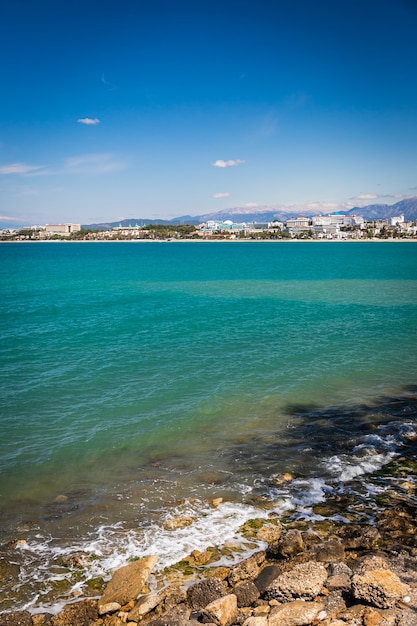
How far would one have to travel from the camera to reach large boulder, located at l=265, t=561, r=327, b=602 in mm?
7289

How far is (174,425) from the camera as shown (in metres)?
15.7

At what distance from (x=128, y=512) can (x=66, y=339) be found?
1903 centimetres

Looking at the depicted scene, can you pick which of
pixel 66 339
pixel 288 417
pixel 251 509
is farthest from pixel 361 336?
pixel 251 509

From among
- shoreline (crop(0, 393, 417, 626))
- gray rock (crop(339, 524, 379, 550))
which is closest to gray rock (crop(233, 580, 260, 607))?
shoreline (crop(0, 393, 417, 626))

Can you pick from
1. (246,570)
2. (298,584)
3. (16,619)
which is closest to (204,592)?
(246,570)

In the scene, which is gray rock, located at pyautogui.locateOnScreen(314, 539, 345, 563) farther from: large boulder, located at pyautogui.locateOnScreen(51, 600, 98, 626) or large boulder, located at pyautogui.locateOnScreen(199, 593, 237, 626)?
large boulder, located at pyautogui.locateOnScreen(51, 600, 98, 626)

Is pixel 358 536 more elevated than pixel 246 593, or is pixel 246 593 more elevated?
pixel 246 593

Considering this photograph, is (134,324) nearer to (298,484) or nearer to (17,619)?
(298,484)

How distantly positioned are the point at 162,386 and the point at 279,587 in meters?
12.5

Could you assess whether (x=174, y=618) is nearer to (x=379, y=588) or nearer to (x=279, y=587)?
(x=279, y=587)

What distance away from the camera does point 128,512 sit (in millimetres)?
10719

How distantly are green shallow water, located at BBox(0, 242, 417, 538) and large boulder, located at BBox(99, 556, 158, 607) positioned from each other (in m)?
2.19

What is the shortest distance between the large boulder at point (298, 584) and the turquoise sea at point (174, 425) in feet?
7.31

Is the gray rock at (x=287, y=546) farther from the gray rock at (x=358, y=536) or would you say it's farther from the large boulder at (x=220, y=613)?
the large boulder at (x=220, y=613)
